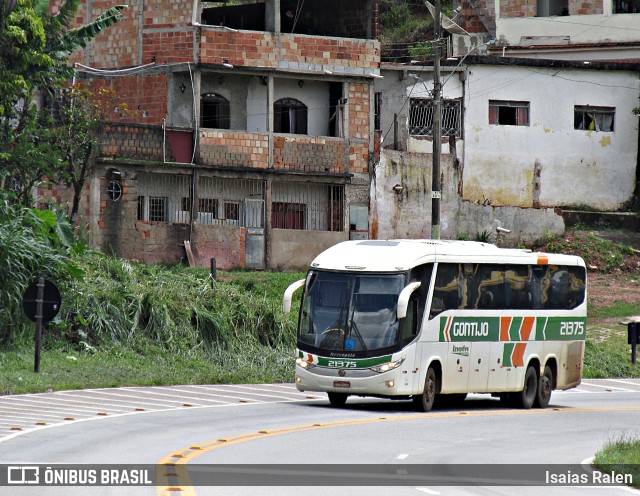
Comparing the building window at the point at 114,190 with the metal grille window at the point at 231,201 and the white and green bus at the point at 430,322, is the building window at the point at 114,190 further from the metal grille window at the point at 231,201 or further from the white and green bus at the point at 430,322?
the white and green bus at the point at 430,322

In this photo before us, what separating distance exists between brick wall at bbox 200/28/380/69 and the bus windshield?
21.2 meters

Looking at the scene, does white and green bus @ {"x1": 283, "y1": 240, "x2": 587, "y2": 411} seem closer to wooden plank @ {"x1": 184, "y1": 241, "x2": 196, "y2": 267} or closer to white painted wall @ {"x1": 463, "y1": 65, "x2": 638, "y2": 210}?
wooden plank @ {"x1": 184, "y1": 241, "x2": 196, "y2": 267}

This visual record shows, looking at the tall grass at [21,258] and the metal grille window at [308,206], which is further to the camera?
the metal grille window at [308,206]

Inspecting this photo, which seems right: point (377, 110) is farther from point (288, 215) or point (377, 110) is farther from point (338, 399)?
→ point (338, 399)

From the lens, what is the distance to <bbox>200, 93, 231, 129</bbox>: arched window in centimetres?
4600

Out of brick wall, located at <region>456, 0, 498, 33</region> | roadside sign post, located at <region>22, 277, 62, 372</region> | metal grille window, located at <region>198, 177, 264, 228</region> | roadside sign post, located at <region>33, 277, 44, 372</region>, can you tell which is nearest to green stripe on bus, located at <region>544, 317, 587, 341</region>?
roadside sign post, located at <region>22, 277, 62, 372</region>

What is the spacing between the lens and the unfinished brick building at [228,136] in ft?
142

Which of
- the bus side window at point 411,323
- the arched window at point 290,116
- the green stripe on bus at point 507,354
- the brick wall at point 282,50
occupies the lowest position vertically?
the green stripe on bus at point 507,354

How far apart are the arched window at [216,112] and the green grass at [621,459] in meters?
29.8

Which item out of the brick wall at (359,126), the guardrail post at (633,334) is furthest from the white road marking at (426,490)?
the brick wall at (359,126)

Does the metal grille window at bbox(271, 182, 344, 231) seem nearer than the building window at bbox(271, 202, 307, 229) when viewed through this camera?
No

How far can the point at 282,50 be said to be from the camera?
45594 millimetres

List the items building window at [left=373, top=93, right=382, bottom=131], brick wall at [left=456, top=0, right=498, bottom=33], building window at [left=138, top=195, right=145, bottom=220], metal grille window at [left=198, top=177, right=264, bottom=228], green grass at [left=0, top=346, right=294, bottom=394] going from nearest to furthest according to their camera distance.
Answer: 1. green grass at [left=0, top=346, right=294, bottom=394]
2. building window at [left=138, top=195, right=145, bottom=220]
3. metal grille window at [left=198, top=177, right=264, bottom=228]
4. building window at [left=373, top=93, right=382, bottom=131]
5. brick wall at [left=456, top=0, right=498, bottom=33]

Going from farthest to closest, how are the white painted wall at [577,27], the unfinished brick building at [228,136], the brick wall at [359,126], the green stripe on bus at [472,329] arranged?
the white painted wall at [577,27] < the brick wall at [359,126] < the unfinished brick building at [228,136] < the green stripe on bus at [472,329]
